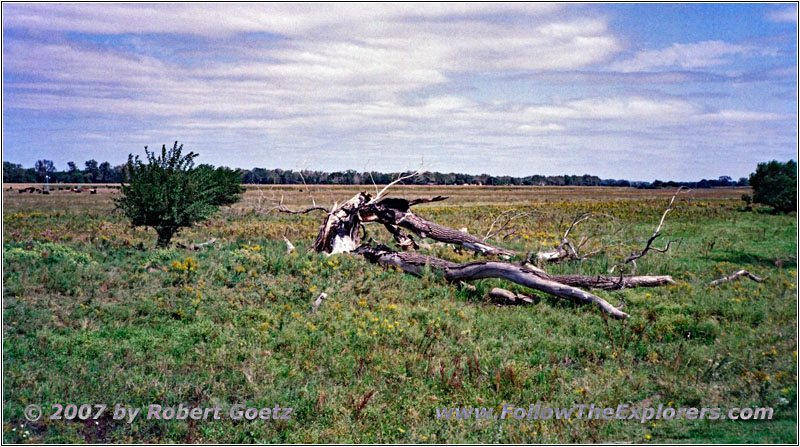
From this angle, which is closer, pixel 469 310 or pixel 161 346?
pixel 161 346

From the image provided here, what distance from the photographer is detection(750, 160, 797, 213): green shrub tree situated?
3200 centimetres

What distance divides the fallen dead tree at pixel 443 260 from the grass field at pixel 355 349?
1.21 ft

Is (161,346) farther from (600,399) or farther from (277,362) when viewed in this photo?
(600,399)

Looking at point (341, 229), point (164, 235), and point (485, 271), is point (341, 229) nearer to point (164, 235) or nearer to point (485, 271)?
point (485, 271)

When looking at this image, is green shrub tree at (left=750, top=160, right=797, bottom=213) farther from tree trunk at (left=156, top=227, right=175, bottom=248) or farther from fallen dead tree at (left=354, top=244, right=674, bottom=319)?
tree trunk at (left=156, top=227, right=175, bottom=248)

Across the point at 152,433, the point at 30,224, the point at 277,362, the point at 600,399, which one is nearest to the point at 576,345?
the point at 600,399

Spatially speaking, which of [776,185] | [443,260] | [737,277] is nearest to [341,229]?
[443,260]

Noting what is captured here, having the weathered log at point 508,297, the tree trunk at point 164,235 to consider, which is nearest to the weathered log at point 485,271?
the weathered log at point 508,297

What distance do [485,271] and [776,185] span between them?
103 ft

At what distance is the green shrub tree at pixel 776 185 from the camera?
1260 inches

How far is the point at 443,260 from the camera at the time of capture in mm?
13828

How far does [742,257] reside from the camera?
57.4ft

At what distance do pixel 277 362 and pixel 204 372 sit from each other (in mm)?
1034

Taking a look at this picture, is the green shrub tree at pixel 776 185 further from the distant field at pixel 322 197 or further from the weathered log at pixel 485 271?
the weathered log at pixel 485 271
